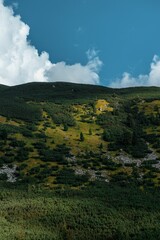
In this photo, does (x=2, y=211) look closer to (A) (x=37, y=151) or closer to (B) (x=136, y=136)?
(A) (x=37, y=151)

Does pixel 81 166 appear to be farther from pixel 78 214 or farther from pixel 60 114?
pixel 60 114

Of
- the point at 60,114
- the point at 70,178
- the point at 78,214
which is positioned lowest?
the point at 78,214

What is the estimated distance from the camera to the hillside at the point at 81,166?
156 feet

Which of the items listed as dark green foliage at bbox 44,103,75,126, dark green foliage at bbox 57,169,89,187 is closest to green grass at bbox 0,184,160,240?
dark green foliage at bbox 57,169,89,187

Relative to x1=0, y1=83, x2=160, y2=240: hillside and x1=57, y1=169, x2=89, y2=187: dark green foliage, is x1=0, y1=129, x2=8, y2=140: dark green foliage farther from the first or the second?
x1=57, y1=169, x2=89, y2=187: dark green foliage

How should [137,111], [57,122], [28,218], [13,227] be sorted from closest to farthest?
1. [13,227]
2. [28,218]
3. [57,122]
4. [137,111]

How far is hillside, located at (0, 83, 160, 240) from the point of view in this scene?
47469mm

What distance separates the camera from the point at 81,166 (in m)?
71.9

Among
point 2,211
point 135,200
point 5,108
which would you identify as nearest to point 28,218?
point 2,211

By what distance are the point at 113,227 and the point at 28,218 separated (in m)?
9.82

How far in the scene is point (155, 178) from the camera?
66.9 m

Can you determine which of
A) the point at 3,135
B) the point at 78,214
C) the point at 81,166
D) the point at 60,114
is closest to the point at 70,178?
the point at 81,166

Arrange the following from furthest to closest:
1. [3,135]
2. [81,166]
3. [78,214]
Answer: [3,135] → [81,166] → [78,214]

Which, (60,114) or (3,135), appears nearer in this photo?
(3,135)
